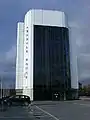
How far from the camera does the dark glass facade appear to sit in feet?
314

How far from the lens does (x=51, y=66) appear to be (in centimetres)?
9731

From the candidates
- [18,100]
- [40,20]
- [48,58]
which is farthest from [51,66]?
[18,100]

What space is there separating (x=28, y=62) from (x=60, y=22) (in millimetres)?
18376

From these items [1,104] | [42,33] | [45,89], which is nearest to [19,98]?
[1,104]

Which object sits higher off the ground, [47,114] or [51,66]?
[51,66]

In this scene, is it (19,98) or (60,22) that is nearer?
(19,98)

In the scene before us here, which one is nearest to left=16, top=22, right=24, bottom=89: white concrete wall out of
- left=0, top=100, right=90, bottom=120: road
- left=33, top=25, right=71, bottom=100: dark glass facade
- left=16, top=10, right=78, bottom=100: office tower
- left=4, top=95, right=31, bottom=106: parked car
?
left=16, top=10, right=78, bottom=100: office tower

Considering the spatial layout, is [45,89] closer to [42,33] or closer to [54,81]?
[54,81]

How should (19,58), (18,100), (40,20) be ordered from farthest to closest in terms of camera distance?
(19,58), (40,20), (18,100)

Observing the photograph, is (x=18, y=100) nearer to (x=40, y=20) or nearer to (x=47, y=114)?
(x=47, y=114)

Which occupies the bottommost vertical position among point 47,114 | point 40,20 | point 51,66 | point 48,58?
point 47,114

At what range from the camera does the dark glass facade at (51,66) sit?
95.8 m

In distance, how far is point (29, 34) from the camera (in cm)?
9956

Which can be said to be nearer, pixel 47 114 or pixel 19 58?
pixel 47 114
